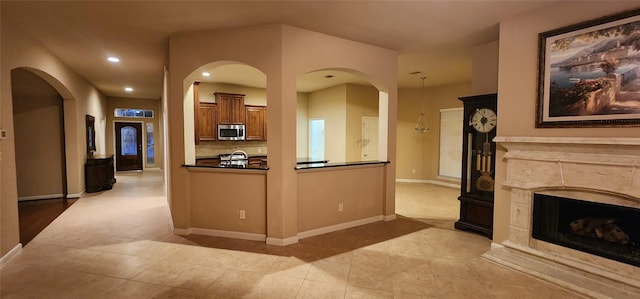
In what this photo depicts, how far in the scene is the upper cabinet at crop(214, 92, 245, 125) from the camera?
7191 mm

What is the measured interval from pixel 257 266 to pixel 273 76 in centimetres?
218

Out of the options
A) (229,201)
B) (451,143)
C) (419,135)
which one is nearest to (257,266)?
(229,201)

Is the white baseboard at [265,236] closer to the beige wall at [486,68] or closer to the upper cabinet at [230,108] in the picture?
the beige wall at [486,68]

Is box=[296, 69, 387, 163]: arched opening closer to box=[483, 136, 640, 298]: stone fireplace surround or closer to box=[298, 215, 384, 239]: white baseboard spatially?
box=[298, 215, 384, 239]: white baseboard

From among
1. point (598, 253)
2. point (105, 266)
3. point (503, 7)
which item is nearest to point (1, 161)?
point (105, 266)

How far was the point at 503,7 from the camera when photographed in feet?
9.86

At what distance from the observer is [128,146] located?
10.8 metres

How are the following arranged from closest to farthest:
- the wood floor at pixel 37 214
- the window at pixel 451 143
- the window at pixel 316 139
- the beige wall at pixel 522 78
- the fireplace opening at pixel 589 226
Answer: the fireplace opening at pixel 589 226 → the beige wall at pixel 522 78 → the wood floor at pixel 37 214 → the window at pixel 451 143 → the window at pixel 316 139

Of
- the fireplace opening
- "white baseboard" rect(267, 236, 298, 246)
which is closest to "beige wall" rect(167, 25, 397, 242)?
"white baseboard" rect(267, 236, 298, 246)

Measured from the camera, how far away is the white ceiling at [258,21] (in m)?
2.96

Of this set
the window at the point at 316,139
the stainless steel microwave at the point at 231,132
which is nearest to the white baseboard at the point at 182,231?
the stainless steel microwave at the point at 231,132

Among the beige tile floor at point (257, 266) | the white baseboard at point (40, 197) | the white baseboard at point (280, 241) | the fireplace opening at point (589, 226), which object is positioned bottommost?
the beige tile floor at point (257, 266)

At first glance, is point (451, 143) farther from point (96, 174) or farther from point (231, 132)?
point (96, 174)

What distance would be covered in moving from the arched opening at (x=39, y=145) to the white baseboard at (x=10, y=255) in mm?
2567
